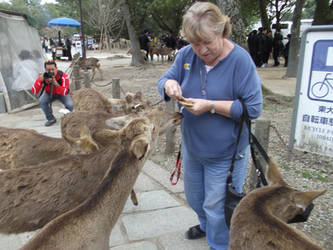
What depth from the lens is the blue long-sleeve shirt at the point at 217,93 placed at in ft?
7.43

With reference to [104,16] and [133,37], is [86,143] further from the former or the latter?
[104,16]

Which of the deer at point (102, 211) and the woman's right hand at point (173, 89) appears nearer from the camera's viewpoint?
the deer at point (102, 211)

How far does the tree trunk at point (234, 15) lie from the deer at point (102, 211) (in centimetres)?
587

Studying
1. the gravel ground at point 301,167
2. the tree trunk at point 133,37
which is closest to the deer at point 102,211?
the gravel ground at point 301,167

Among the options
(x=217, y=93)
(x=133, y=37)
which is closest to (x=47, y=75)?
(x=217, y=93)

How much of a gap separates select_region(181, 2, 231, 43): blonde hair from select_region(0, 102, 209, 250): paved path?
213 cm

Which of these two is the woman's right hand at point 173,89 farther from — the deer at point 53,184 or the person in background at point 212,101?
the deer at point 53,184

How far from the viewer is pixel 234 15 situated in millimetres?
7805

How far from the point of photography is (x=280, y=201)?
2152mm

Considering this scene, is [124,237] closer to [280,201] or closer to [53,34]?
[280,201]

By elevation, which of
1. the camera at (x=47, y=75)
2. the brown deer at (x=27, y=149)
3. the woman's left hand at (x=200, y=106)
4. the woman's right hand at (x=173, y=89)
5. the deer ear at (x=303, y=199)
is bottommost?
the brown deer at (x=27, y=149)

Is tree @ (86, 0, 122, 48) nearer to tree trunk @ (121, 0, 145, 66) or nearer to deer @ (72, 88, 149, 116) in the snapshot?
tree trunk @ (121, 0, 145, 66)

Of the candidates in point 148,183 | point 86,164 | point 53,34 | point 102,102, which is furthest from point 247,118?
point 53,34

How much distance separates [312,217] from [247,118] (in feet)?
6.53
